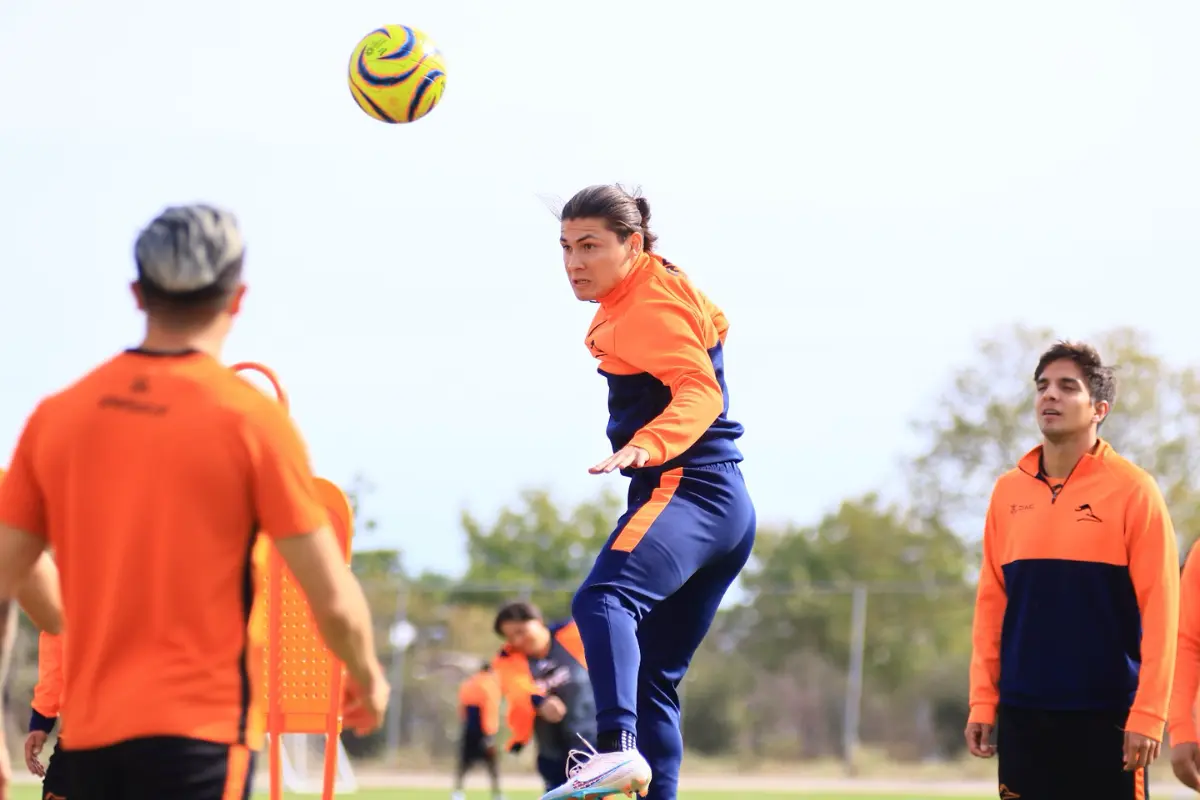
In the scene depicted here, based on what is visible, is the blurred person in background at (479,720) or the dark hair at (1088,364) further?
the blurred person in background at (479,720)

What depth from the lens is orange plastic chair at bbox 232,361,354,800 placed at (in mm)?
5695

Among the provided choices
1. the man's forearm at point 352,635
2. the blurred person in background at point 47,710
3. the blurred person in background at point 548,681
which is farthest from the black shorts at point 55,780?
the blurred person in background at point 548,681

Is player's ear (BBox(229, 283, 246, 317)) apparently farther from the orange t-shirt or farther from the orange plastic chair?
the orange plastic chair

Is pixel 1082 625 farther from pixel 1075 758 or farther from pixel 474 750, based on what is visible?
pixel 474 750

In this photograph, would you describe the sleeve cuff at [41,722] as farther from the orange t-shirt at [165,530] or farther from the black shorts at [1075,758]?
the black shorts at [1075,758]

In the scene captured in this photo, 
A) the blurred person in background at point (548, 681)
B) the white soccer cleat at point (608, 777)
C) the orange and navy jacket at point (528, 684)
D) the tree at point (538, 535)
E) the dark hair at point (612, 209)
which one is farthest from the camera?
the tree at point (538, 535)

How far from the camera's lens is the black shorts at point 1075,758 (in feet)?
19.8

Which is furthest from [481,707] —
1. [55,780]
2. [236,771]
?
[236,771]

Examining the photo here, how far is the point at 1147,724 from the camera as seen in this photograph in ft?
19.0

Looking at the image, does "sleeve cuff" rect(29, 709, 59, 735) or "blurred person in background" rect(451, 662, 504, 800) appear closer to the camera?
"sleeve cuff" rect(29, 709, 59, 735)

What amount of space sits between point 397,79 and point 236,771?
4.76 meters

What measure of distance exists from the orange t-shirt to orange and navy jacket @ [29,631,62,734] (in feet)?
7.55

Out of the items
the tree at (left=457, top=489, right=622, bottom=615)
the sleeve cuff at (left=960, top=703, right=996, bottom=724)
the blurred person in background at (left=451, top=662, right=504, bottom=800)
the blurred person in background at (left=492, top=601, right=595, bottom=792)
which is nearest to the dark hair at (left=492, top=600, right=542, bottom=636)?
→ the blurred person in background at (left=492, top=601, right=595, bottom=792)

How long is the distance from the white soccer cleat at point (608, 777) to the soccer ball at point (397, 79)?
3.56m
